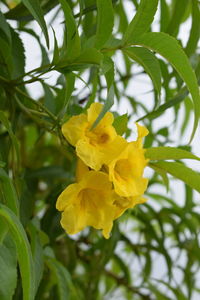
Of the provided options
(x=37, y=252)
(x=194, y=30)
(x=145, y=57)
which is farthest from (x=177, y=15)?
(x=37, y=252)

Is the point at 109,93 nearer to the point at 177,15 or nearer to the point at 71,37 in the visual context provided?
the point at 71,37

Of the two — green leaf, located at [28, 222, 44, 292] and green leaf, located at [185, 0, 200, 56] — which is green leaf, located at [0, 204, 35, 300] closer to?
green leaf, located at [28, 222, 44, 292]

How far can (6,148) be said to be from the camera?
1.57 feet

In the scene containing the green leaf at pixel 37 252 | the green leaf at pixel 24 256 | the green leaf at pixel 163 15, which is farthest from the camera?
the green leaf at pixel 163 15

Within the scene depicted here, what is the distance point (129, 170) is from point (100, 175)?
1.0 inches

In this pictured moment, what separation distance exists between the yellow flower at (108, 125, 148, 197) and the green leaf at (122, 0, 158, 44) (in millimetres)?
70

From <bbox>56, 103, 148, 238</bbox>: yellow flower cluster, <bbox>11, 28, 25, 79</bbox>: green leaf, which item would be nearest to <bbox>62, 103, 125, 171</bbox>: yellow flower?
<bbox>56, 103, 148, 238</bbox>: yellow flower cluster

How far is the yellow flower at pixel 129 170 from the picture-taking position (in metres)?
0.35

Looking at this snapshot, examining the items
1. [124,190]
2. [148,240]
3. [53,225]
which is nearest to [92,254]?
[148,240]

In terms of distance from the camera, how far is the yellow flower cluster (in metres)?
0.35

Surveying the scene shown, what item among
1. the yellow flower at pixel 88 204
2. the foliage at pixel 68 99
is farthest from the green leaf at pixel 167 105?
the yellow flower at pixel 88 204

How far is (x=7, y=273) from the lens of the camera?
0.33 m

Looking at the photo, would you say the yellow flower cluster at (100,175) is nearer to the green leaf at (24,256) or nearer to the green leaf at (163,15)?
the green leaf at (24,256)

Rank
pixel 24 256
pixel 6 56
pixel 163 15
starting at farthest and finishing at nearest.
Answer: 1. pixel 163 15
2. pixel 6 56
3. pixel 24 256
